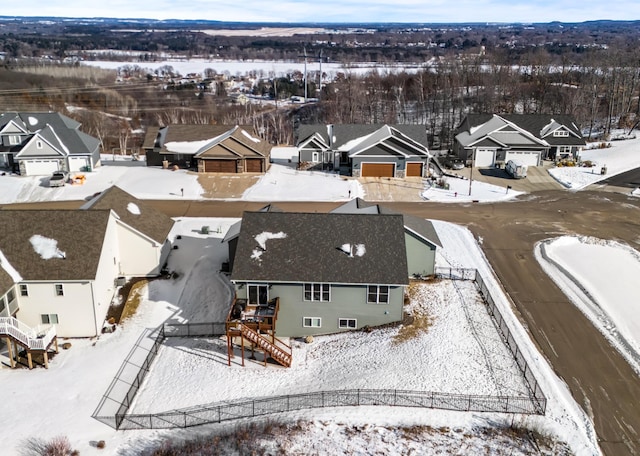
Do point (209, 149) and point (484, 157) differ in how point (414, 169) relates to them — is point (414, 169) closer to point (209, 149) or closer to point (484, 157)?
point (484, 157)

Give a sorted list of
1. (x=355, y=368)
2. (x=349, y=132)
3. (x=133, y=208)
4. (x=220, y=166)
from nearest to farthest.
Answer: (x=355, y=368) → (x=133, y=208) → (x=220, y=166) → (x=349, y=132)

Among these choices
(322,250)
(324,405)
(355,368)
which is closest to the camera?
(324,405)

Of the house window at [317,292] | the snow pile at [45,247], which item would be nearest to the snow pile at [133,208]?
the snow pile at [45,247]

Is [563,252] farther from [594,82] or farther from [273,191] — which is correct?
[594,82]

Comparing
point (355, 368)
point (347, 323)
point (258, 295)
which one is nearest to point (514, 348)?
point (355, 368)

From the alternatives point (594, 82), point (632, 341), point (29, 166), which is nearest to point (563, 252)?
point (632, 341)

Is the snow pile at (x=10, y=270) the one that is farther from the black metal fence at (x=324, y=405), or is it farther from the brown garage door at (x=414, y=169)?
the brown garage door at (x=414, y=169)
